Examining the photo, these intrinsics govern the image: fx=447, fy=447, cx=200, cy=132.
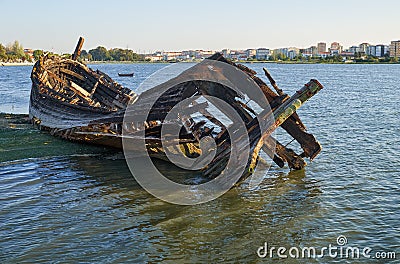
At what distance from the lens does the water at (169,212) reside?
855 centimetres

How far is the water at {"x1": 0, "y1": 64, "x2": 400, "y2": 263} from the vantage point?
8.55 metres

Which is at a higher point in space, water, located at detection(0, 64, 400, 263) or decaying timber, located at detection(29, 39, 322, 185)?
decaying timber, located at detection(29, 39, 322, 185)

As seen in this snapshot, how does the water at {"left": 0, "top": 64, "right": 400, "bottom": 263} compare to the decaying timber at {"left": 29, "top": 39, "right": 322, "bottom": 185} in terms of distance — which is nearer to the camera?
the water at {"left": 0, "top": 64, "right": 400, "bottom": 263}

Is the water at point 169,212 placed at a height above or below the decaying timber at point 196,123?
below

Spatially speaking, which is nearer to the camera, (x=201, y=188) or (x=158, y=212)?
(x=158, y=212)

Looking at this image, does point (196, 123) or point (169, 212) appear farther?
point (196, 123)

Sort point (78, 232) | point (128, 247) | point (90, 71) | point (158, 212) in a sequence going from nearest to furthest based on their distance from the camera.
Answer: point (128, 247) < point (78, 232) < point (158, 212) < point (90, 71)

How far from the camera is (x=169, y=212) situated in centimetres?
1034

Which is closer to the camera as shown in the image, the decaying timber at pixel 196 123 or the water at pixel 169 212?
the water at pixel 169 212

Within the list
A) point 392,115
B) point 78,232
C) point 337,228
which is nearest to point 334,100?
point 392,115

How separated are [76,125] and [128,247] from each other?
7.51 metres

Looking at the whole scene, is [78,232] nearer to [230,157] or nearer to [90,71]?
[230,157]

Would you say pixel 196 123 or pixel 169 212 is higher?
pixel 196 123

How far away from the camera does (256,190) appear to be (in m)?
11.9
